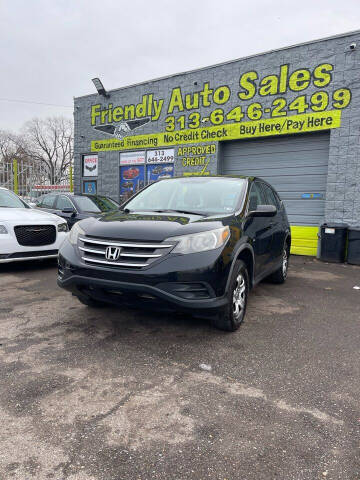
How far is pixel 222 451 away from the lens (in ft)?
6.22

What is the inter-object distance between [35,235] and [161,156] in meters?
6.14

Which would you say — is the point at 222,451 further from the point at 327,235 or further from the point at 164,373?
the point at 327,235

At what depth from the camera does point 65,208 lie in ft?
27.1

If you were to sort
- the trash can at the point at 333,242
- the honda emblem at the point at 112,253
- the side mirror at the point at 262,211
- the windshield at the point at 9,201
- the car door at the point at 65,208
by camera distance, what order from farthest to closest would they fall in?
the car door at the point at 65,208, the trash can at the point at 333,242, the windshield at the point at 9,201, the side mirror at the point at 262,211, the honda emblem at the point at 112,253

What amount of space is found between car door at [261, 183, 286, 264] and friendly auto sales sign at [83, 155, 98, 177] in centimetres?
908

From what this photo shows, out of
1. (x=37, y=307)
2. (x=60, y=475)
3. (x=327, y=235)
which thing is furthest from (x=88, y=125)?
(x=60, y=475)

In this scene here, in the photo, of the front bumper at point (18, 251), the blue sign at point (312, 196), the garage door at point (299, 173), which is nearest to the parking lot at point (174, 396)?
the front bumper at point (18, 251)

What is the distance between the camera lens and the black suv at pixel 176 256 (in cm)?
296

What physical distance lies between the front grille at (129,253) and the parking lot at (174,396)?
0.76 meters

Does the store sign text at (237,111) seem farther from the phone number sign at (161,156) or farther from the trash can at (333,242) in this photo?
the trash can at (333,242)

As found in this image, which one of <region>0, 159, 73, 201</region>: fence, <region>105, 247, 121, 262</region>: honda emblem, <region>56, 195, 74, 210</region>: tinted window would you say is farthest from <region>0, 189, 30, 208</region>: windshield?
<region>0, 159, 73, 201</region>: fence

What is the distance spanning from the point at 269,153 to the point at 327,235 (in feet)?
9.24

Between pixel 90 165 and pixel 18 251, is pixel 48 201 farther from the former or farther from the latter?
pixel 90 165

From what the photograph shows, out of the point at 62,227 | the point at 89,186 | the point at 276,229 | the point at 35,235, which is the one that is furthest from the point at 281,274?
the point at 89,186
